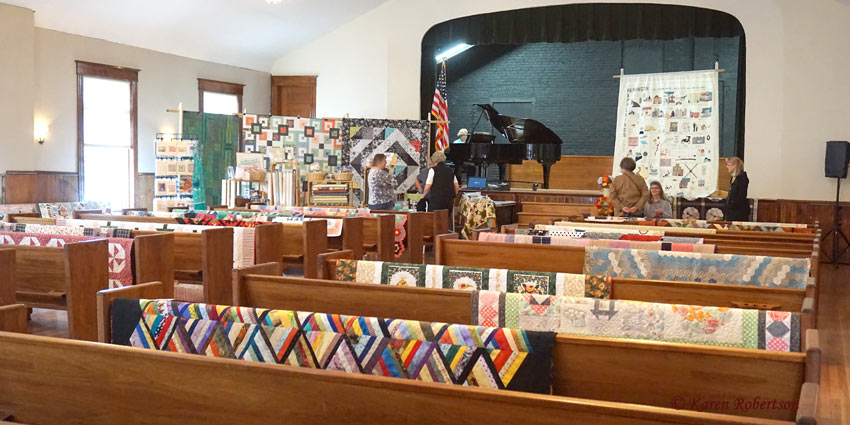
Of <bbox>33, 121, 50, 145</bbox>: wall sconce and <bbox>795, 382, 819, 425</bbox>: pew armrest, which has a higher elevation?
<bbox>33, 121, 50, 145</bbox>: wall sconce

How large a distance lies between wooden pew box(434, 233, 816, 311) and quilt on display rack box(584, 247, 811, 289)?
0.23m

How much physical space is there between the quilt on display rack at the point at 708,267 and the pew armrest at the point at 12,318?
2564 millimetres

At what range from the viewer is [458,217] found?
10438 mm

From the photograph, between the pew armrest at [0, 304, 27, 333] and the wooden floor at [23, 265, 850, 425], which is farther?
the wooden floor at [23, 265, 850, 425]

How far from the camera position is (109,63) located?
35.7ft

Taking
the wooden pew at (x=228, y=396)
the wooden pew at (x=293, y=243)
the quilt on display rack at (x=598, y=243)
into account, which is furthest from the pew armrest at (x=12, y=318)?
the quilt on display rack at (x=598, y=243)

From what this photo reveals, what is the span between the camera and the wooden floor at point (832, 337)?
12.2ft

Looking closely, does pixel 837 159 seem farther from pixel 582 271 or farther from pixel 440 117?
pixel 582 271

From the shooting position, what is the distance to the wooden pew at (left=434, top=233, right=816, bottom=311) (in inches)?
112

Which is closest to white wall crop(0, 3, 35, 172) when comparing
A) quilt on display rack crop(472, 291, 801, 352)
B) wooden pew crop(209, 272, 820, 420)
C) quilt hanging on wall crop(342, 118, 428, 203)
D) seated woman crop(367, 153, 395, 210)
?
quilt hanging on wall crop(342, 118, 428, 203)

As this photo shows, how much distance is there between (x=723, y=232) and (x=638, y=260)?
1.93 m

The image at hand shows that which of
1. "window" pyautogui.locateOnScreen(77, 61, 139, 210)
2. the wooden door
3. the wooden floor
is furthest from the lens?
the wooden door

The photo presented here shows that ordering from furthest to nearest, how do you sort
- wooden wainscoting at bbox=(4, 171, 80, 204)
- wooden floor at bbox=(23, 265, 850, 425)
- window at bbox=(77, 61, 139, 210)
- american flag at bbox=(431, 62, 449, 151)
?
1. american flag at bbox=(431, 62, 449, 151)
2. window at bbox=(77, 61, 139, 210)
3. wooden wainscoting at bbox=(4, 171, 80, 204)
4. wooden floor at bbox=(23, 265, 850, 425)

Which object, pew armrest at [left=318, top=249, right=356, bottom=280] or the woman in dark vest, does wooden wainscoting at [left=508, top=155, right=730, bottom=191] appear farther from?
pew armrest at [left=318, top=249, right=356, bottom=280]
